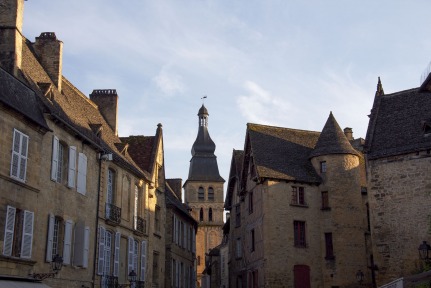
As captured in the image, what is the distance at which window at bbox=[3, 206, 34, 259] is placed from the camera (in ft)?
53.0

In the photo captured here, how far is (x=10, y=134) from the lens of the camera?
16.4 m

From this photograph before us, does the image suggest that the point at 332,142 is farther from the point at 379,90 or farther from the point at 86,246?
the point at 86,246

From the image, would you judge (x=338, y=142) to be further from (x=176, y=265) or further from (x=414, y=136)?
(x=176, y=265)

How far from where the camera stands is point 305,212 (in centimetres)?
3100

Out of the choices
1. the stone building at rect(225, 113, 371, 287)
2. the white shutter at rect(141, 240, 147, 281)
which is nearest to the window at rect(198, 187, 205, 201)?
the stone building at rect(225, 113, 371, 287)

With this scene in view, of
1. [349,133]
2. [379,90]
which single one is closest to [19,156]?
[379,90]

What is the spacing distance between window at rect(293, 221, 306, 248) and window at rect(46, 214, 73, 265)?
13.7 meters

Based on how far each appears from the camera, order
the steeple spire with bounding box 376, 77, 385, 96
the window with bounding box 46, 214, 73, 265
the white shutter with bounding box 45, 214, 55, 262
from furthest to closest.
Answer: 1. the steeple spire with bounding box 376, 77, 385, 96
2. the window with bounding box 46, 214, 73, 265
3. the white shutter with bounding box 45, 214, 55, 262

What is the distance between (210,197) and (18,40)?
68156mm

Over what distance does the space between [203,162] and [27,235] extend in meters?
69.5

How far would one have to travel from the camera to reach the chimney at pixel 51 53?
933 inches

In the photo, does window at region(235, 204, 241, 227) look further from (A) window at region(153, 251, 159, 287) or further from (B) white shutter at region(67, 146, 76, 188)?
(B) white shutter at region(67, 146, 76, 188)

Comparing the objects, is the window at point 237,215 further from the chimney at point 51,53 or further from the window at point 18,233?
the window at point 18,233

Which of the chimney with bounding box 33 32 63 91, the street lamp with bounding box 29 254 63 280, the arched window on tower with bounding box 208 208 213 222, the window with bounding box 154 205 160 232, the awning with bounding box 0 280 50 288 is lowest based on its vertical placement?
the awning with bounding box 0 280 50 288
